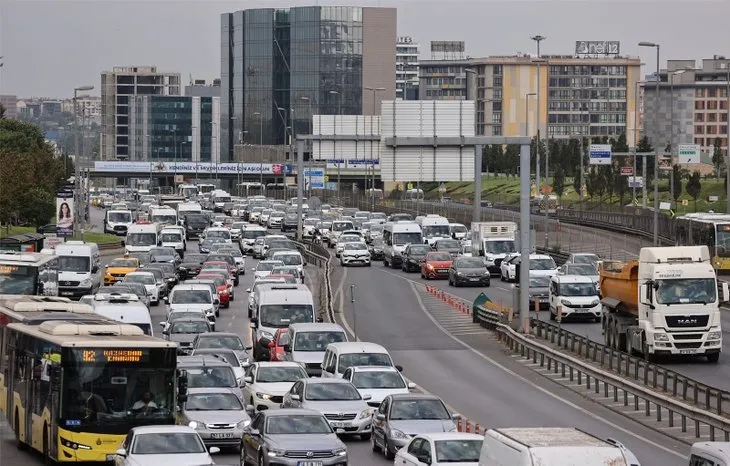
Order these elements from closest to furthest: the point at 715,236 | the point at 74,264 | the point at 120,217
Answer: the point at 74,264, the point at 715,236, the point at 120,217

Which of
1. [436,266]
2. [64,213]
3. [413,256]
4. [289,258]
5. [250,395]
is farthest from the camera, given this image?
[413,256]

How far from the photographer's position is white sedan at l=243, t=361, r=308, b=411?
3173 centimetres

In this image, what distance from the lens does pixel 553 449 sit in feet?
52.3

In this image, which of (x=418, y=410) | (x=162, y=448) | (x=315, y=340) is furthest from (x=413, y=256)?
(x=162, y=448)

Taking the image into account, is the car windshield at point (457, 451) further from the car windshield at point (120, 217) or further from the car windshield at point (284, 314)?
the car windshield at point (120, 217)

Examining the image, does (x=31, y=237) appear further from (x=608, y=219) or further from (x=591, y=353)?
(x=608, y=219)

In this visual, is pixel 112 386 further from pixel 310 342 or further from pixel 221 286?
pixel 221 286

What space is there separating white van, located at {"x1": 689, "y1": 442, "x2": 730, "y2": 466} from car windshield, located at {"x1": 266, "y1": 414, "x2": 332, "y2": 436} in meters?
7.73

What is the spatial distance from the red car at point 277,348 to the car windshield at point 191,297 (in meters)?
10.7

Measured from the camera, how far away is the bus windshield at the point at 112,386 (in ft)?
81.8

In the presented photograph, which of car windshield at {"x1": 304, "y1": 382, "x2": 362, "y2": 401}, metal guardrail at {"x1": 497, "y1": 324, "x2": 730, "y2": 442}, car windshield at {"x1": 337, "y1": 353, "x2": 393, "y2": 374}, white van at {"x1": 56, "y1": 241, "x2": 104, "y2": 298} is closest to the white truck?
→ white van at {"x1": 56, "y1": 241, "x2": 104, "y2": 298}

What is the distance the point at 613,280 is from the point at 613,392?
881 centimetres

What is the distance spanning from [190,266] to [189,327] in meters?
28.5

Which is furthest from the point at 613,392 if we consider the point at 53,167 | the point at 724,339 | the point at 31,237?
the point at 53,167
